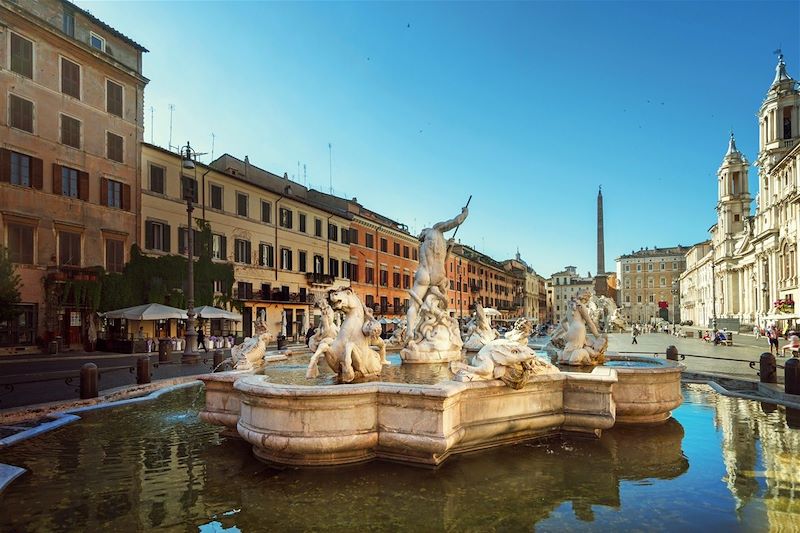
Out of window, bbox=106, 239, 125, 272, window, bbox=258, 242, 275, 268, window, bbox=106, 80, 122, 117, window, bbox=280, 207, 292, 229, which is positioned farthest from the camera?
window, bbox=280, 207, 292, 229

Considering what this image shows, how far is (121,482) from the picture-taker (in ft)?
17.9

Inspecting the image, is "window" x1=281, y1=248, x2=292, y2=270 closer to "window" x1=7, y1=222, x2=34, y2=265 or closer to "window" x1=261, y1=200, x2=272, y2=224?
"window" x1=261, y1=200, x2=272, y2=224

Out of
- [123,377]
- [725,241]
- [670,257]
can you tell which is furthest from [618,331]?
[670,257]

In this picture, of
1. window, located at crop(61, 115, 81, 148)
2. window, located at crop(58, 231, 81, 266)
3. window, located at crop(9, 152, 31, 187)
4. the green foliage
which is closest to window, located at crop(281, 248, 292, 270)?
the green foliage

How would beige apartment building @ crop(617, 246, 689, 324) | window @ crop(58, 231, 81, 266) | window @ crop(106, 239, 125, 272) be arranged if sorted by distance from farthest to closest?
beige apartment building @ crop(617, 246, 689, 324), window @ crop(106, 239, 125, 272), window @ crop(58, 231, 81, 266)

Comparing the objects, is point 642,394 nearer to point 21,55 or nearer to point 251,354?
point 251,354

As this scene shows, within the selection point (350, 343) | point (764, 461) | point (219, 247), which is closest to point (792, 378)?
point (764, 461)

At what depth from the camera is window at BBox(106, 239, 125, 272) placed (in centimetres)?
2628

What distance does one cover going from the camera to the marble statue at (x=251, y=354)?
8289mm

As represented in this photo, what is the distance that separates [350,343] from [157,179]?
26696 millimetres

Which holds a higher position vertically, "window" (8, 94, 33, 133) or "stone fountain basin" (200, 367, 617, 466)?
"window" (8, 94, 33, 133)

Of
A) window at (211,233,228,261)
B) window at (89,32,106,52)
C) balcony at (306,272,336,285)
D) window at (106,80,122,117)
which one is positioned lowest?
balcony at (306,272,336,285)

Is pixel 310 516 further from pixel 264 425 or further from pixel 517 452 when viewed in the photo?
pixel 517 452

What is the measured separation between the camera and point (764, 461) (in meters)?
6.09
